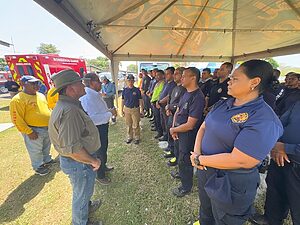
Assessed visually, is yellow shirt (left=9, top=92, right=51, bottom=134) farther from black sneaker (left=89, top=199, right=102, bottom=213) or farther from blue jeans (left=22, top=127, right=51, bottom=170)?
black sneaker (left=89, top=199, right=102, bottom=213)

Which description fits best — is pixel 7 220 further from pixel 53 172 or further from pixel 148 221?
pixel 148 221

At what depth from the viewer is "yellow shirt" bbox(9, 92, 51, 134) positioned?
2785mm

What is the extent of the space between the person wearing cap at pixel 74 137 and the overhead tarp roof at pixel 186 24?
2.40 feet

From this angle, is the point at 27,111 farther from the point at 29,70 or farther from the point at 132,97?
the point at 29,70

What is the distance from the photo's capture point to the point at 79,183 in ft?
5.88

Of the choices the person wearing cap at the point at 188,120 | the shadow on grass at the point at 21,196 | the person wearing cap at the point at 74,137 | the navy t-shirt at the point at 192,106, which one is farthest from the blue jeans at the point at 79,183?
the navy t-shirt at the point at 192,106

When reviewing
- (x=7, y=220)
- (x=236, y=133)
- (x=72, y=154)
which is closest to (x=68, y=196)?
(x=7, y=220)

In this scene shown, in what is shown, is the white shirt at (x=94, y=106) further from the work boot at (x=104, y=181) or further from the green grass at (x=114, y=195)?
the green grass at (x=114, y=195)

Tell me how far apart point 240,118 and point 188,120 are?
3.29ft

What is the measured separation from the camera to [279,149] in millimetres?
1586

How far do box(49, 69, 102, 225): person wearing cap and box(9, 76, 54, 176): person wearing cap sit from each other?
1.73 meters

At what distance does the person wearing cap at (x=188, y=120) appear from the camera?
2090 mm

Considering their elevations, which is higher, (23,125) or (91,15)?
(91,15)

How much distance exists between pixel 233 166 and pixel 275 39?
15.3 ft
